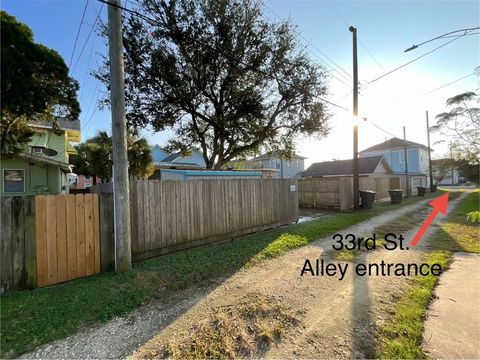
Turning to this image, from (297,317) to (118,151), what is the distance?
13.1ft

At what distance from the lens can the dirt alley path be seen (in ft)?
8.29

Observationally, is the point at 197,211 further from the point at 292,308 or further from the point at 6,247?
the point at 292,308

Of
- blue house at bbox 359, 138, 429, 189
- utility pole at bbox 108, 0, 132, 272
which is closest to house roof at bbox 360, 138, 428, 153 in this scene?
blue house at bbox 359, 138, 429, 189

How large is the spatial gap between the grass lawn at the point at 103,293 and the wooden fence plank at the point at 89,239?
0.84 feet

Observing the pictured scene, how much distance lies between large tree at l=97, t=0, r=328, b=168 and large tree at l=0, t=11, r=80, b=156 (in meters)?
2.47

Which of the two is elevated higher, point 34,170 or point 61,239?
point 34,170

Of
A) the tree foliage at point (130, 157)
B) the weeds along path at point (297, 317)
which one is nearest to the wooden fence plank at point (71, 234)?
the weeds along path at point (297, 317)

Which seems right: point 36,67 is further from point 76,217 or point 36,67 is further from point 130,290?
point 130,290

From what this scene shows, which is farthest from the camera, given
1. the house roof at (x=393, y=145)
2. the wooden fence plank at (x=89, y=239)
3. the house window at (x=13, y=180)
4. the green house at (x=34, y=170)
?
the house roof at (x=393, y=145)

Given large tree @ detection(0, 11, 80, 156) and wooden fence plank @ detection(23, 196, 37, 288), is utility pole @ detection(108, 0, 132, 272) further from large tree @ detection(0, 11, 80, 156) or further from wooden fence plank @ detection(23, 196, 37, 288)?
large tree @ detection(0, 11, 80, 156)

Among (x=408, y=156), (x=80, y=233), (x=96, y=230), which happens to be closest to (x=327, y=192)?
(x=96, y=230)

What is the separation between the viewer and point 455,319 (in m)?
2.98

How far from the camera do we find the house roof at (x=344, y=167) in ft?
91.9

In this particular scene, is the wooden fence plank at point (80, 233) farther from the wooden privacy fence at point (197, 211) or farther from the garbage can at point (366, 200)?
the garbage can at point (366, 200)
